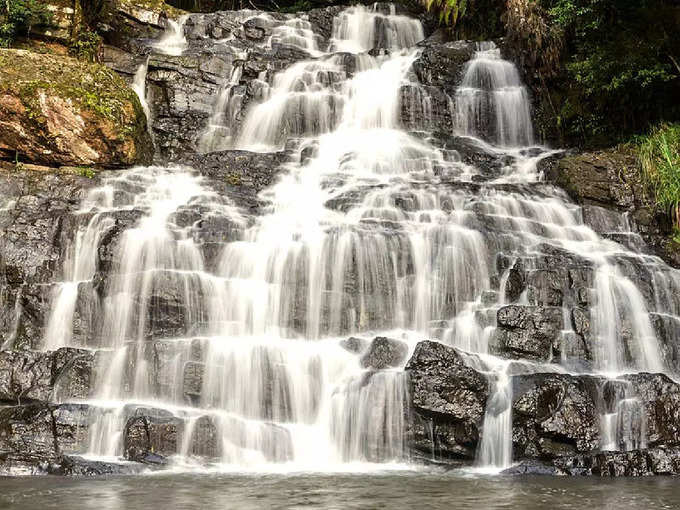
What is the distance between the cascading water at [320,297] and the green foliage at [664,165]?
2029 mm

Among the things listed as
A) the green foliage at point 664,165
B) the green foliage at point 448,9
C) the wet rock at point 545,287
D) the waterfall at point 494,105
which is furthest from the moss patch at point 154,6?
the wet rock at point 545,287

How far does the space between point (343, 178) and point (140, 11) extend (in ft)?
38.2

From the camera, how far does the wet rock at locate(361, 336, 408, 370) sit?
10.2 m

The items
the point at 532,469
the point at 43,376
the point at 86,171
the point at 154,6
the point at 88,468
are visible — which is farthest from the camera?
the point at 154,6

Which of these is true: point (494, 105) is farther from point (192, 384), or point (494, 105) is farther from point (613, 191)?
point (192, 384)

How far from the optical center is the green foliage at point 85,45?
20.0 metres

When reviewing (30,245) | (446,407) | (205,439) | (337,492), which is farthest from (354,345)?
(30,245)

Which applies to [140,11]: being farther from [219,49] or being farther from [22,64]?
[22,64]

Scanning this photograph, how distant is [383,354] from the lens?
10.3 m

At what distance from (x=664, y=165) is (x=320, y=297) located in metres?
8.68

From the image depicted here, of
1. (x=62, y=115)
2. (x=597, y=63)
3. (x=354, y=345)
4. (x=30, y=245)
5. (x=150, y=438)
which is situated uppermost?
(x=597, y=63)

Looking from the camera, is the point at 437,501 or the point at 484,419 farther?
the point at 484,419

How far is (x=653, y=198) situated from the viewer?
1529 cm

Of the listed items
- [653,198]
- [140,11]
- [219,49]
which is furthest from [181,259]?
[140,11]
